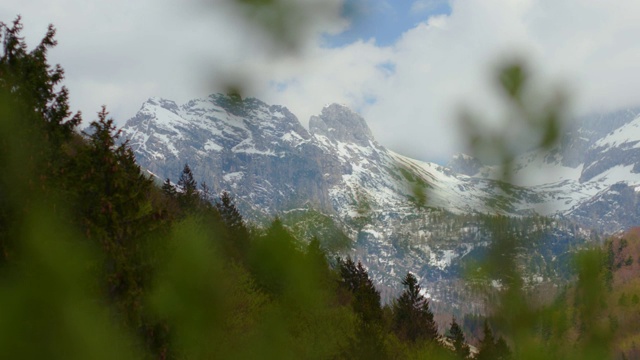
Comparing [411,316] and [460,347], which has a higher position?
[411,316]

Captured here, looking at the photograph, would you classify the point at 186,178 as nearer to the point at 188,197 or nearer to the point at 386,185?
the point at 188,197

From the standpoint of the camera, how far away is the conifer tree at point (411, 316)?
48500 mm

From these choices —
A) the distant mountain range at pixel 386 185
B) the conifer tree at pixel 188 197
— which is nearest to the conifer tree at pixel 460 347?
the distant mountain range at pixel 386 185

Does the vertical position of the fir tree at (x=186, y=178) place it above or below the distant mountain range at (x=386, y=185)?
above

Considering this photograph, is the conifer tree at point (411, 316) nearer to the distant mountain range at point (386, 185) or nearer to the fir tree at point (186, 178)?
the fir tree at point (186, 178)

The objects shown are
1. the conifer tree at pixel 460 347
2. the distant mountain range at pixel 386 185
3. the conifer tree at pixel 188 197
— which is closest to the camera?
the distant mountain range at pixel 386 185

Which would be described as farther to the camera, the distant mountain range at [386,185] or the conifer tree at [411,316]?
the conifer tree at [411,316]

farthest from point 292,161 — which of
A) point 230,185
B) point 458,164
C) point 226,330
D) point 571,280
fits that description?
point 571,280

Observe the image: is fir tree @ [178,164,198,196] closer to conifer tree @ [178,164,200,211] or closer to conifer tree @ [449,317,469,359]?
conifer tree @ [178,164,200,211]

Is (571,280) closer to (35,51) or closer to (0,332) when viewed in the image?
(0,332)

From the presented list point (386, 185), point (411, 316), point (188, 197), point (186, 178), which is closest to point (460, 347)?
point (386, 185)

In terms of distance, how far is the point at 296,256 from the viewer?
8.00 feet

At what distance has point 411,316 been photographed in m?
51.4

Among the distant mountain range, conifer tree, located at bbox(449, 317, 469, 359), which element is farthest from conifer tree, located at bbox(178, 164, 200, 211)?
conifer tree, located at bbox(449, 317, 469, 359)
